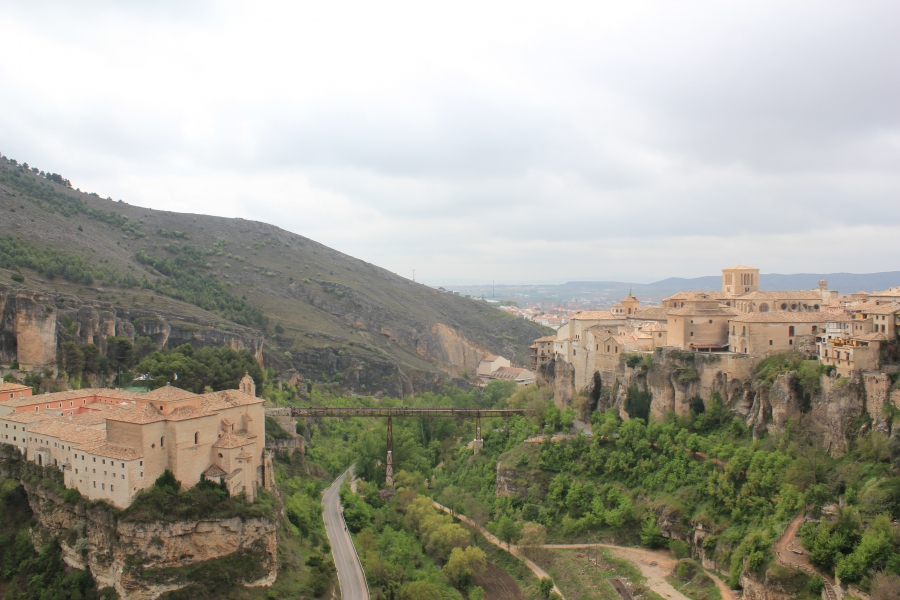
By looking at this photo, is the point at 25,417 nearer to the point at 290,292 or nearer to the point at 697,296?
the point at 697,296

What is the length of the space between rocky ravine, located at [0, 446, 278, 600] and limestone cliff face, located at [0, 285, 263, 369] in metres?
19.6

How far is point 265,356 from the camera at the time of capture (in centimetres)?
8638

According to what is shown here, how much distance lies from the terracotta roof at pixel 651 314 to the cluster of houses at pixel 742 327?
0.08 meters

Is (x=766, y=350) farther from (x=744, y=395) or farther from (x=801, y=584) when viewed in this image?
(x=801, y=584)

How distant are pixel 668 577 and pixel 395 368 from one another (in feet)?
209

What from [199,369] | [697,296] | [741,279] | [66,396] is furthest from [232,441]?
[741,279]

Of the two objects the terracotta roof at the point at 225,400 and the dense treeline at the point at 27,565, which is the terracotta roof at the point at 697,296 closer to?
the terracotta roof at the point at 225,400

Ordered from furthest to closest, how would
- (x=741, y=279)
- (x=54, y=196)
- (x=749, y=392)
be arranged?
(x=54, y=196)
(x=741, y=279)
(x=749, y=392)

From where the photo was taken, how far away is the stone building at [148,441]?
115ft

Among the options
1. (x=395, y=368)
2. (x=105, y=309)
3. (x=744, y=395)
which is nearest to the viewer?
(x=744, y=395)

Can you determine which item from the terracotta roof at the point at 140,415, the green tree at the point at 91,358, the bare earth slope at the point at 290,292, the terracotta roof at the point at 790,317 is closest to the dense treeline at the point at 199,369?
the green tree at the point at 91,358

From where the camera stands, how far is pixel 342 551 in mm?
45469

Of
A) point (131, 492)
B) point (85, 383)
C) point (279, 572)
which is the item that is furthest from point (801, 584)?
point (85, 383)

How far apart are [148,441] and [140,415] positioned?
1.43 metres
